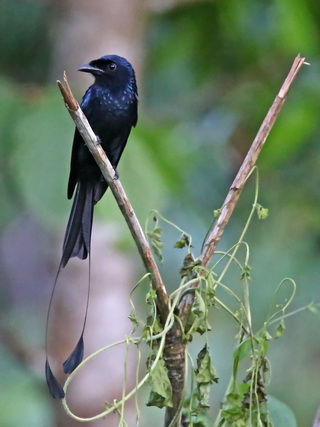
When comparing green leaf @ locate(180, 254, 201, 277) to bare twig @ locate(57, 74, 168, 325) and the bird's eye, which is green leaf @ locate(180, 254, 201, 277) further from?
the bird's eye

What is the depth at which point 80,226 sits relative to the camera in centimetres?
211

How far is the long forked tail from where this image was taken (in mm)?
2028

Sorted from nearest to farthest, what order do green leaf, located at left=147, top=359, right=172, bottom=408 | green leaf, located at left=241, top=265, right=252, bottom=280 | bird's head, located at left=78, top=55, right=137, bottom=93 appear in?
green leaf, located at left=147, top=359, right=172, bottom=408 < green leaf, located at left=241, top=265, right=252, bottom=280 < bird's head, located at left=78, top=55, right=137, bottom=93

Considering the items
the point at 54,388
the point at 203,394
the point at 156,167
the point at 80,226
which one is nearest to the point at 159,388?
the point at 203,394

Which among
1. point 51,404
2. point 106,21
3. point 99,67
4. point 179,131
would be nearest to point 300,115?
point 179,131

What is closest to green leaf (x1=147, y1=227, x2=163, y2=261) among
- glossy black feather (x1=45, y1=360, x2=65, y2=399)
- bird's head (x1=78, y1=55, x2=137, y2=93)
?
glossy black feather (x1=45, y1=360, x2=65, y2=399)

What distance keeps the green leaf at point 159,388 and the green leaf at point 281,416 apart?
26 cm

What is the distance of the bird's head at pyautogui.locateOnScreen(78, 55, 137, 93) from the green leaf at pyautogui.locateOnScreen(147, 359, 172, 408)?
94 cm

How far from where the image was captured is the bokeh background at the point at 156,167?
310 cm

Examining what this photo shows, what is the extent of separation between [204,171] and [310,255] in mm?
645

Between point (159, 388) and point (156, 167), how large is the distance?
155 centimetres

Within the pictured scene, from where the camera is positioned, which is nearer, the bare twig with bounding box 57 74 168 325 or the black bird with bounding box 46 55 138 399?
the bare twig with bounding box 57 74 168 325

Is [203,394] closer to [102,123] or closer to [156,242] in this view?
[156,242]

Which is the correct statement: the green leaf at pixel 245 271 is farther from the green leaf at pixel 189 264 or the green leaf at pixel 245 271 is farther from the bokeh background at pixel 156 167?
the bokeh background at pixel 156 167
